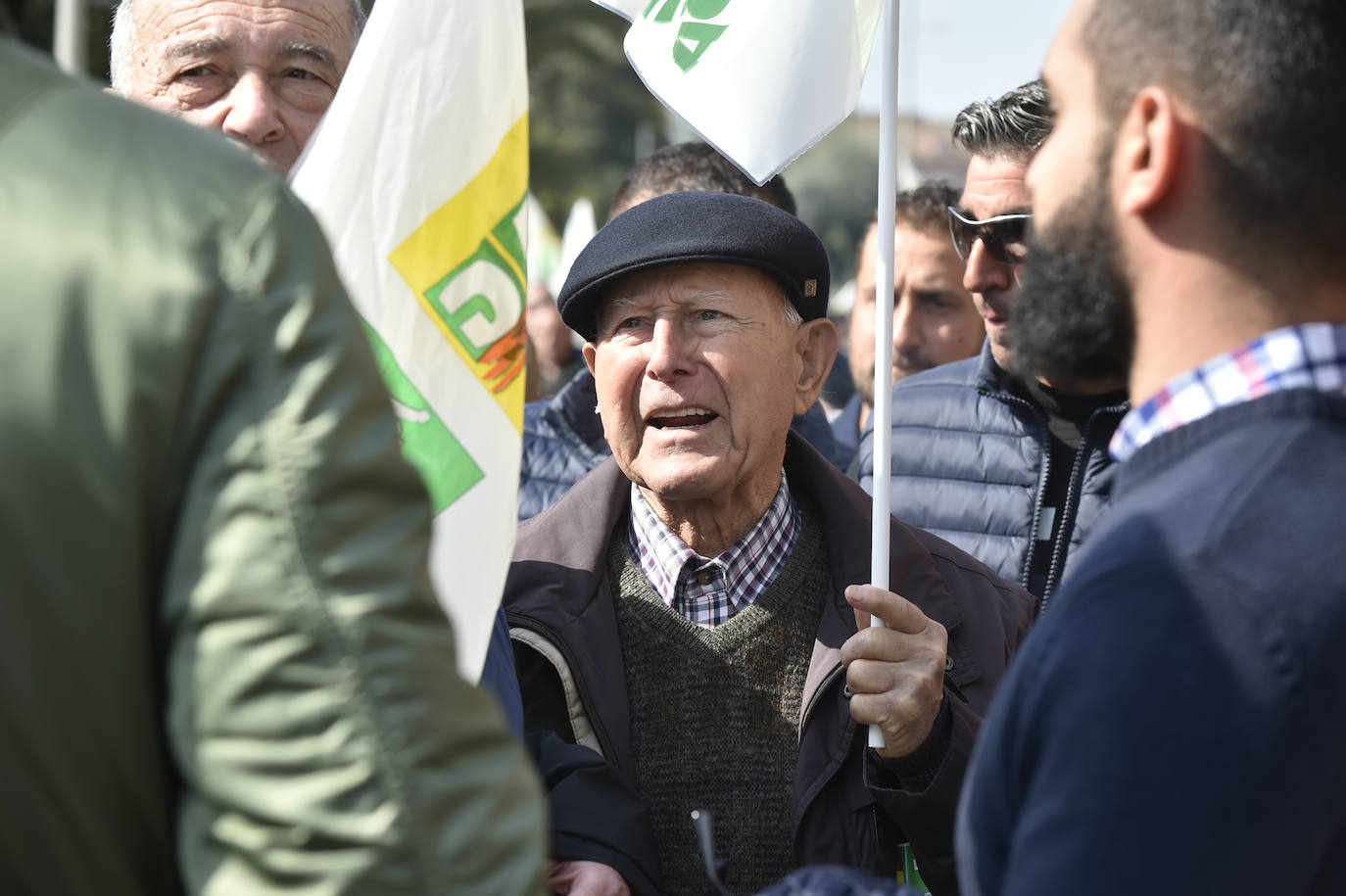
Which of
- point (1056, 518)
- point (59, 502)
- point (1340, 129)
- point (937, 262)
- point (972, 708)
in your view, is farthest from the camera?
point (937, 262)

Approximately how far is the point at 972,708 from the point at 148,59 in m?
2.04

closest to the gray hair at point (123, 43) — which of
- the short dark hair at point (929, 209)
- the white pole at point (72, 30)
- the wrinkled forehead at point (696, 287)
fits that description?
the wrinkled forehead at point (696, 287)

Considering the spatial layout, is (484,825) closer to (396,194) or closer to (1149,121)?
(1149,121)

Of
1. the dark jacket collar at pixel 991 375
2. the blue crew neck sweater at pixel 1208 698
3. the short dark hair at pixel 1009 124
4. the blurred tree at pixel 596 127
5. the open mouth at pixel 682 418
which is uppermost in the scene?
the short dark hair at pixel 1009 124

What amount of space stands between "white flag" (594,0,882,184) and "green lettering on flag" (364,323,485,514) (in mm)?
929

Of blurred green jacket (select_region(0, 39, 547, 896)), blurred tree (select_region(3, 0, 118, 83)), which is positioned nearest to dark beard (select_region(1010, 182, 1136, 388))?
blurred green jacket (select_region(0, 39, 547, 896))

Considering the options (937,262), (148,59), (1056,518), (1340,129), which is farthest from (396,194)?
(937,262)

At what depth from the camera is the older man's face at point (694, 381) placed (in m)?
3.00

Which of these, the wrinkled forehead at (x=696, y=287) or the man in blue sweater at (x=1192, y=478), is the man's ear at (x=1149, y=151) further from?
the wrinkled forehead at (x=696, y=287)

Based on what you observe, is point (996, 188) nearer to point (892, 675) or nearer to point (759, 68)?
point (759, 68)

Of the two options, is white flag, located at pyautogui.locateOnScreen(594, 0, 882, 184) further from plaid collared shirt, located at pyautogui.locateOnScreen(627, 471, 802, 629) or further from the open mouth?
plaid collared shirt, located at pyautogui.locateOnScreen(627, 471, 802, 629)

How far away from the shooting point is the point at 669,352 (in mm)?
3010

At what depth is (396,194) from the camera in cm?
218

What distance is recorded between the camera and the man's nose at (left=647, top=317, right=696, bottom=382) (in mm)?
3000
